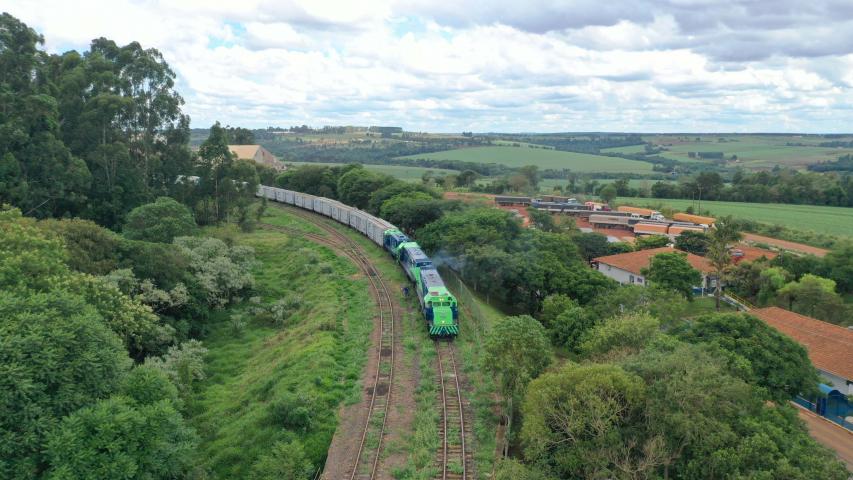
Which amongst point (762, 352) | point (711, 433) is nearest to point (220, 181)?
point (762, 352)

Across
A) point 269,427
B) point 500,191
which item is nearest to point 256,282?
point 269,427

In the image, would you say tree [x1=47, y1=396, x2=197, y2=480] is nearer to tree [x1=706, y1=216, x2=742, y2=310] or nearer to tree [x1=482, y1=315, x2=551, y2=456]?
tree [x1=482, y1=315, x2=551, y2=456]

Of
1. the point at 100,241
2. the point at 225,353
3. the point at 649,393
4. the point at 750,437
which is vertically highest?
the point at 100,241

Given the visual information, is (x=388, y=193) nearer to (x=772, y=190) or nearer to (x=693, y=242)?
(x=693, y=242)

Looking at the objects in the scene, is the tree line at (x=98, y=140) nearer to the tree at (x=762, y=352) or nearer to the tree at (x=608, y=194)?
the tree at (x=762, y=352)

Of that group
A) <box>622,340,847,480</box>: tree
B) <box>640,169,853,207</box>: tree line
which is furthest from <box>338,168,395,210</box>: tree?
<box>640,169,853,207</box>: tree line

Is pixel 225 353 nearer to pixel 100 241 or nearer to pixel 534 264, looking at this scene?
pixel 100 241
